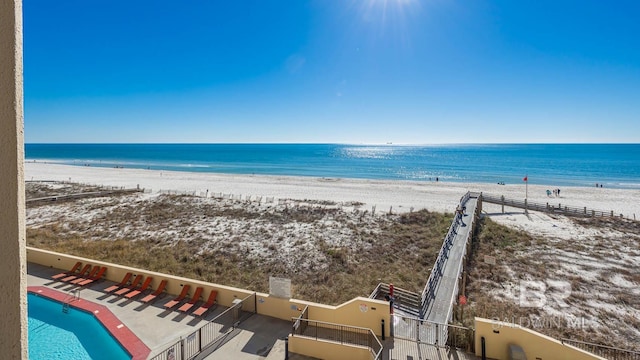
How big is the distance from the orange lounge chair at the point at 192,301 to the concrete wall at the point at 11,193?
11.0 m

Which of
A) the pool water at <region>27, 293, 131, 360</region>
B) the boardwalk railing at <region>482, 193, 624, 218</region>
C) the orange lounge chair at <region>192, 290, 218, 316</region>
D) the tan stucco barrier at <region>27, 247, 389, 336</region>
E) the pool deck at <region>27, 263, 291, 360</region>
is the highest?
the boardwalk railing at <region>482, 193, 624, 218</region>

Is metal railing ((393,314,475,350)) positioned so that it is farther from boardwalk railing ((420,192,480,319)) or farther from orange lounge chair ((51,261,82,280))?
orange lounge chair ((51,261,82,280))

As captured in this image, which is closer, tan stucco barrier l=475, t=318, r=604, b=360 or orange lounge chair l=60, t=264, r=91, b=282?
tan stucco barrier l=475, t=318, r=604, b=360

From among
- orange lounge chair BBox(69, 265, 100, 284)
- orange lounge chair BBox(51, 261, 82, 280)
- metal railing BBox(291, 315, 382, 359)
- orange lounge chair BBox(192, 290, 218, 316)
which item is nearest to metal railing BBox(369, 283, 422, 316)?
metal railing BBox(291, 315, 382, 359)

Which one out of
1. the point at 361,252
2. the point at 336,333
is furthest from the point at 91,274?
the point at 361,252

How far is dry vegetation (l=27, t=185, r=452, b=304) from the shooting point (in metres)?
17.1

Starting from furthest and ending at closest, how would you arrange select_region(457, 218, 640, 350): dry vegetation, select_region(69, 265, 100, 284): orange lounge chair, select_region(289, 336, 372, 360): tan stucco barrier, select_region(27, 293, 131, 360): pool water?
select_region(69, 265, 100, 284): orange lounge chair, select_region(457, 218, 640, 350): dry vegetation, select_region(27, 293, 131, 360): pool water, select_region(289, 336, 372, 360): tan stucco barrier

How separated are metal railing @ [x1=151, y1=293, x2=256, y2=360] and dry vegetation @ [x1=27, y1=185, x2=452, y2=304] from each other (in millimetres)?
2965

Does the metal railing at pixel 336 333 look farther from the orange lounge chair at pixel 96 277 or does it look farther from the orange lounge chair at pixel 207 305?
the orange lounge chair at pixel 96 277

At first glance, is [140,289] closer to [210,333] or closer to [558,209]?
[210,333]

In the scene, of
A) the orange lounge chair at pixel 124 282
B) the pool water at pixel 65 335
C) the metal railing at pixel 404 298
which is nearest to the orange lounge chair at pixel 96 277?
the orange lounge chair at pixel 124 282

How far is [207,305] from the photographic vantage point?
12797 millimetres

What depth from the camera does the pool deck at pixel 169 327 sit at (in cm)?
1024

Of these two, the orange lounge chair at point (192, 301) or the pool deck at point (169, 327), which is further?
the orange lounge chair at point (192, 301)
